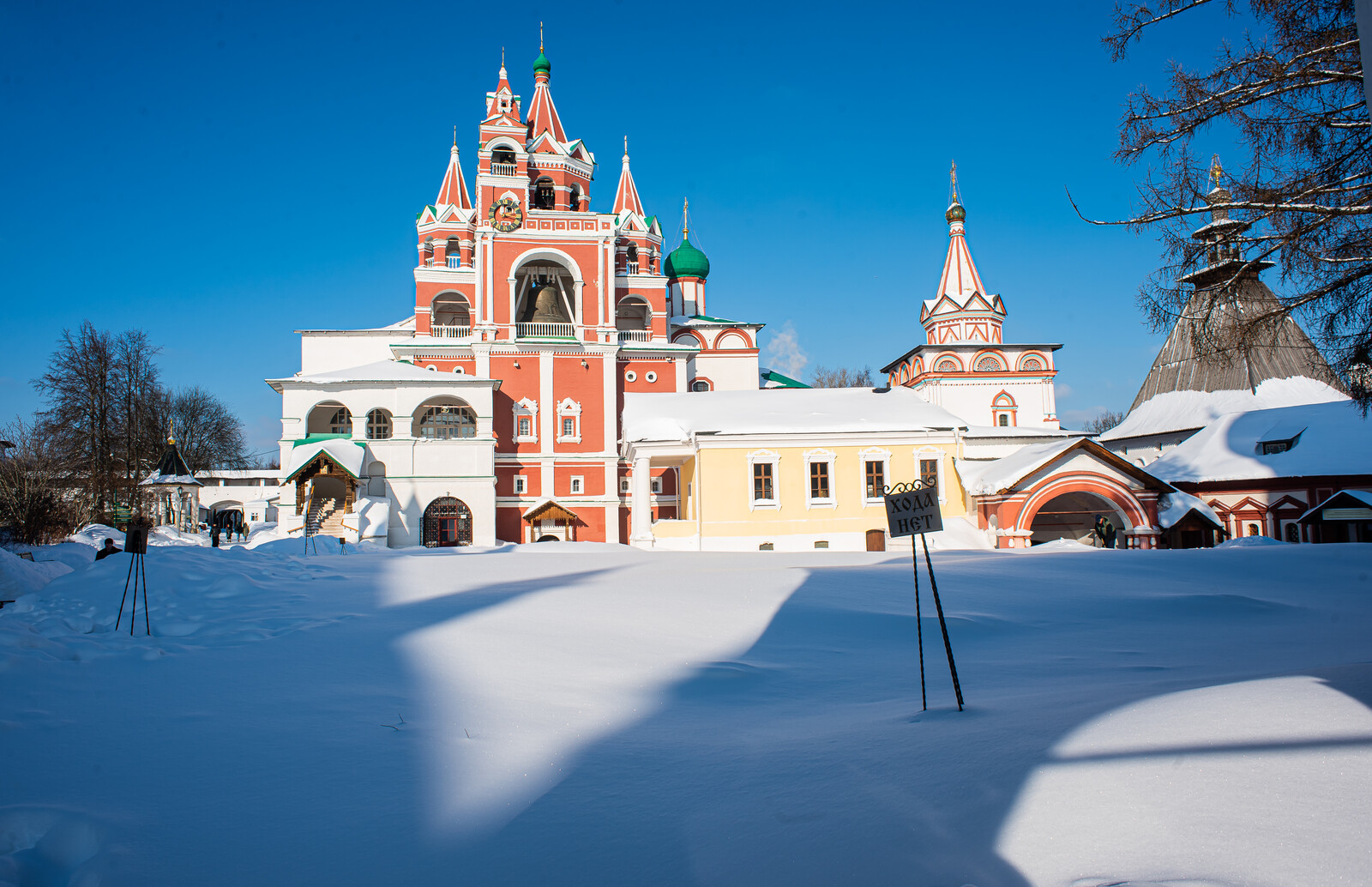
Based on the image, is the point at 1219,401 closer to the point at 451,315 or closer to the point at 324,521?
the point at 451,315

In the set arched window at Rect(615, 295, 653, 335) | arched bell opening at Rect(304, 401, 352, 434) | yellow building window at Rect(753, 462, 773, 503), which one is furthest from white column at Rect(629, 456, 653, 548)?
arched window at Rect(615, 295, 653, 335)

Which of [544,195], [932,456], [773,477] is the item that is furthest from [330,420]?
[932,456]

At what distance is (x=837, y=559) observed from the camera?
15656 millimetres

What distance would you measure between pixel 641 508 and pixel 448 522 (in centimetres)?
890

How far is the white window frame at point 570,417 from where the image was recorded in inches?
1284

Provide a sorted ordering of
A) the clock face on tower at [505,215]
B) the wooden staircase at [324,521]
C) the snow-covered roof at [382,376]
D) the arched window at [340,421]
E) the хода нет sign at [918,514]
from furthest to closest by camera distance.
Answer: the clock face on tower at [505,215] → the arched window at [340,421] → the snow-covered roof at [382,376] → the wooden staircase at [324,521] → the хода нет sign at [918,514]

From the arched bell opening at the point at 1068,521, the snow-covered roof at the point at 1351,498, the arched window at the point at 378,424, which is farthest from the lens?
the arched window at the point at 378,424

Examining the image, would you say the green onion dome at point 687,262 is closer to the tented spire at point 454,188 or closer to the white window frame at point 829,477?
the tented spire at point 454,188

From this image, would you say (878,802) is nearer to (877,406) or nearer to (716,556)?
(716,556)

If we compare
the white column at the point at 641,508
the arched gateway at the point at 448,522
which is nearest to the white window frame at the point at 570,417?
the arched gateway at the point at 448,522

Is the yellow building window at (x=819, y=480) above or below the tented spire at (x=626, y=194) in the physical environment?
below

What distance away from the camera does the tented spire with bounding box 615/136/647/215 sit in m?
41.7

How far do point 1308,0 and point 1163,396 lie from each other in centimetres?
3148

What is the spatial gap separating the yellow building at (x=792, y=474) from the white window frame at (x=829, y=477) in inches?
1.0
